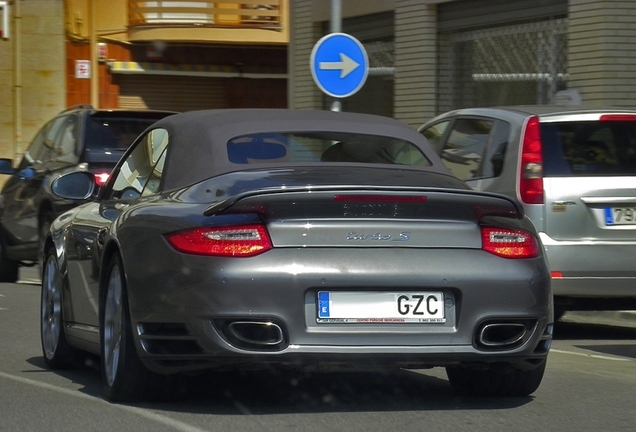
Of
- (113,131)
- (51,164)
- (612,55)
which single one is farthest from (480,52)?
(51,164)

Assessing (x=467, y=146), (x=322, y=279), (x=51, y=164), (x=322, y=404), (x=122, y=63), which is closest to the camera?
(x=322, y=279)

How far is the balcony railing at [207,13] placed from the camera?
32.2 meters

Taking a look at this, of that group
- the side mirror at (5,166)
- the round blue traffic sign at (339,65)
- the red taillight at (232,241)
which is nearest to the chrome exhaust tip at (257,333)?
the red taillight at (232,241)

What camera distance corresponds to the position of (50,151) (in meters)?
14.2

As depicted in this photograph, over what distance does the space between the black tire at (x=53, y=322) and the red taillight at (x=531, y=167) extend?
10.7ft

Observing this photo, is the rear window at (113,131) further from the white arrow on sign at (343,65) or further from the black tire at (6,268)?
the white arrow on sign at (343,65)

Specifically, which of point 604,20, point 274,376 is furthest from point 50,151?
point 274,376

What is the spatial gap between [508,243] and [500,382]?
85cm

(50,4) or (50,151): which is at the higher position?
(50,4)

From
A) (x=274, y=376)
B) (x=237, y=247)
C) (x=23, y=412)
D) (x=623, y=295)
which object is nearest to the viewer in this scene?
(x=237, y=247)

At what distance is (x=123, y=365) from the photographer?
6.25 metres

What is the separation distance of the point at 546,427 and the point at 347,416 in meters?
0.82

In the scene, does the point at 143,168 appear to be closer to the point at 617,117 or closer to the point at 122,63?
the point at 617,117

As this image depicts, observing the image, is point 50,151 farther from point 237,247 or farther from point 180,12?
point 180,12
